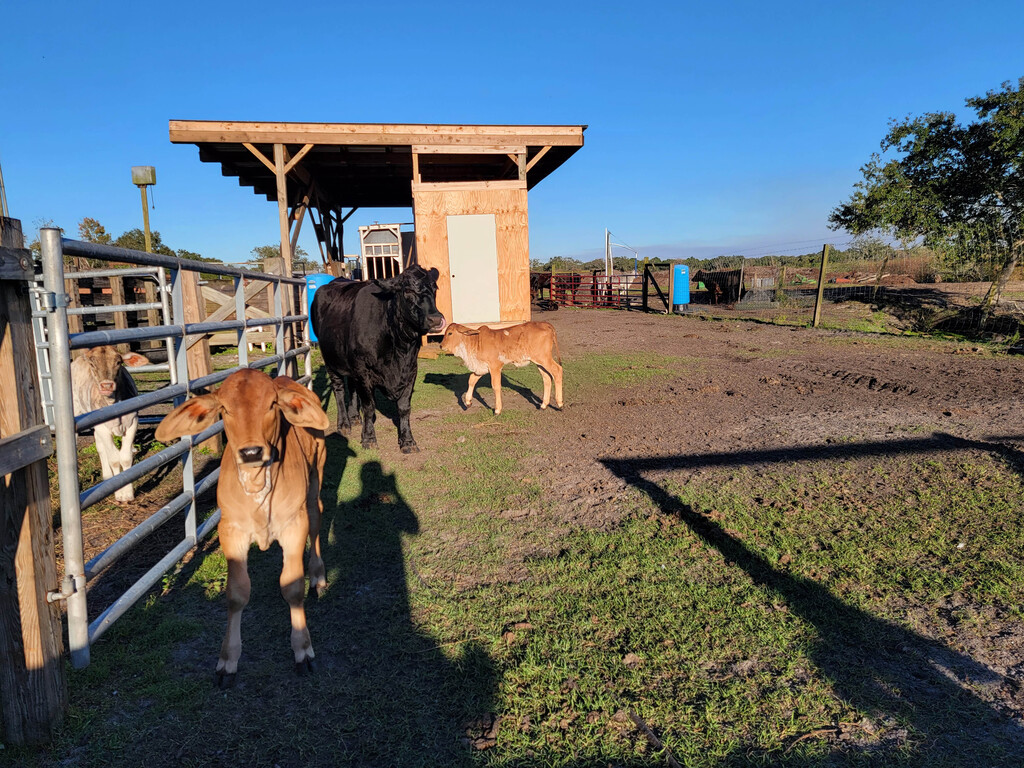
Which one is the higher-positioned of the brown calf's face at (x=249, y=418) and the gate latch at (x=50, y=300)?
the gate latch at (x=50, y=300)

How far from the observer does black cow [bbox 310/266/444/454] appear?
6359 millimetres

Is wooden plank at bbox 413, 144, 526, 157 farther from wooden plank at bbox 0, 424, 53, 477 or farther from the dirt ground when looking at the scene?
wooden plank at bbox 0, 424, 53, 477

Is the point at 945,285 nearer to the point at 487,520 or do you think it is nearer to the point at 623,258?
the point at 487,520

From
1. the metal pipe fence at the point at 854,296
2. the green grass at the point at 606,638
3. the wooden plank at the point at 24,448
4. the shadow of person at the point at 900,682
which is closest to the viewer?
the wooden plank at the point at 24,448

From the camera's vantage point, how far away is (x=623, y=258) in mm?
52031

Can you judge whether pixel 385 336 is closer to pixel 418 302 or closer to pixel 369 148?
pixel 418 302

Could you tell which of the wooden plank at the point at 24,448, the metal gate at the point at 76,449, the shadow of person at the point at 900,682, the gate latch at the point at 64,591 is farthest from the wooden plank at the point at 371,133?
the shadow of person at the point at 900,682

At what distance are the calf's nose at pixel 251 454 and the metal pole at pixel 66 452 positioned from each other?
0.71m

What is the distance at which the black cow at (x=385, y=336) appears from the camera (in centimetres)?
636

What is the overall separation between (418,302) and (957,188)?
21.0 meters

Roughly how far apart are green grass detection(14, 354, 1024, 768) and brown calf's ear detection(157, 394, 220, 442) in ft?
3.88

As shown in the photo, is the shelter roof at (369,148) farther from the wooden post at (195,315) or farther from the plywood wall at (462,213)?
the wooden post at (195,315)

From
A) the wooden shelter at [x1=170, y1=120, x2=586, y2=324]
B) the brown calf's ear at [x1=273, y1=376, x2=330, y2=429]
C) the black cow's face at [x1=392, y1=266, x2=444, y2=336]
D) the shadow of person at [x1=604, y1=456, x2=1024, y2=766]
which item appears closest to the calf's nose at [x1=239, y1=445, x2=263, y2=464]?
the brown calf's ear at [x1=273, y1=376, x2=330, y2=429]

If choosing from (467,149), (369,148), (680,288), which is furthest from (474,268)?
(680,288)
